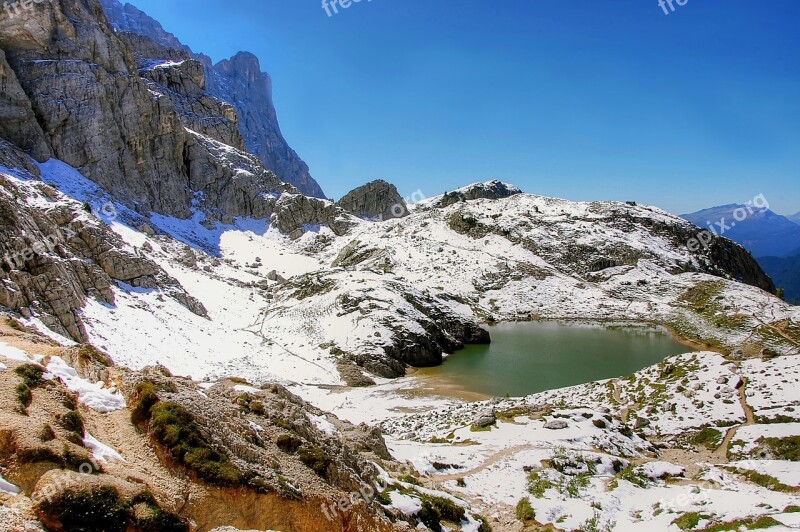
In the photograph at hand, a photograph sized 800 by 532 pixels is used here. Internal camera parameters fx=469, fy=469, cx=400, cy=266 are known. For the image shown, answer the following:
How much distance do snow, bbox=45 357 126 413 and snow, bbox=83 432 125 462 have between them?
1.58 metres

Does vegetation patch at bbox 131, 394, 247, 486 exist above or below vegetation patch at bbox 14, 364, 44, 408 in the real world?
below

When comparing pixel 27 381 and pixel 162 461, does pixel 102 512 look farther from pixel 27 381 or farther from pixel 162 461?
pixel 27 381

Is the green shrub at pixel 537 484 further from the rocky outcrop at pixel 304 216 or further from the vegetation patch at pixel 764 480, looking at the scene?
the rocky outcrop at pixel 304 216

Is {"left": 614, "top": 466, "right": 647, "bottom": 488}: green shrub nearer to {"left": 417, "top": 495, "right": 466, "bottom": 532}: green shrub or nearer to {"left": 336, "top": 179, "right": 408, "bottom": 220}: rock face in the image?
{"left": 417, "top": 495, "right": 466, "bottom": 532}: green shrub

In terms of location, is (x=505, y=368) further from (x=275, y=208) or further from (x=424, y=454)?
(x=275, y=208)

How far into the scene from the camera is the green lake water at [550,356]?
59.1 metres

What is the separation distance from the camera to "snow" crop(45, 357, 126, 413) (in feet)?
39.9

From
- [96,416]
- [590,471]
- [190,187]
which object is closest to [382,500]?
[96,416]

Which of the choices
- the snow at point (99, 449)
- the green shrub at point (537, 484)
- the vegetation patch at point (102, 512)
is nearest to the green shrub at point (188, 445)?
the snow at point (99, 449)

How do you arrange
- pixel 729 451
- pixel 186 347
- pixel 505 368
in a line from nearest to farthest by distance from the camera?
pixel 729 451 → pixel 186 347 → pixel 505 368

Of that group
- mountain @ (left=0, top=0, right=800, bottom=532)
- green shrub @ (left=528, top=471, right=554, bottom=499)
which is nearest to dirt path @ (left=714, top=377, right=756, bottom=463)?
mountain @ (left=0, top=0, right=800, bottom=532)

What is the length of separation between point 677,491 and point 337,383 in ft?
135

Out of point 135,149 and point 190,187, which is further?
point 190,187

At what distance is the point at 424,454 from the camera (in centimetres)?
2712
